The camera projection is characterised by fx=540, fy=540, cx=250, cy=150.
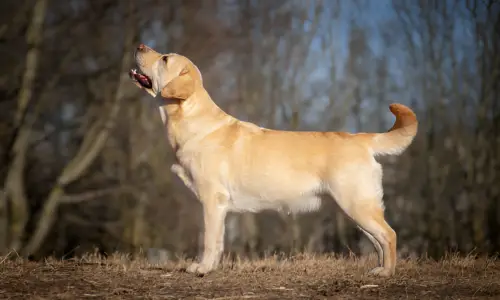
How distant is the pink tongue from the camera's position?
5.52 m

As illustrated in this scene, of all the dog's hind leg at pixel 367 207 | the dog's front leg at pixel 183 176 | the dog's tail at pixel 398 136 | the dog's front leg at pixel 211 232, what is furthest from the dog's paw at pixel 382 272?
the dog's front leg at pixel 183 176

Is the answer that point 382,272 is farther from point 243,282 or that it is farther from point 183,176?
point 183,176

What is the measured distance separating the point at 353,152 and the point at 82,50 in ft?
20.9

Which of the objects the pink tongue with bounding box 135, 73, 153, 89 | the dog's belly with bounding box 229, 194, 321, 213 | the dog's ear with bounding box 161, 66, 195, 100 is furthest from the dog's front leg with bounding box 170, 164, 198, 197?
the pink tongue with bounding box 135, 73, 153, 89

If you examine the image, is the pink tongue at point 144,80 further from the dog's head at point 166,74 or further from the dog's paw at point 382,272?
the dog's paw at point 382,272

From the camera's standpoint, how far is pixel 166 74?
545 centimetres

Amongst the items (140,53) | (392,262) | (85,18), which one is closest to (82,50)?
(85,18)

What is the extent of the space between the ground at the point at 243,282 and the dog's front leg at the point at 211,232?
112 mm

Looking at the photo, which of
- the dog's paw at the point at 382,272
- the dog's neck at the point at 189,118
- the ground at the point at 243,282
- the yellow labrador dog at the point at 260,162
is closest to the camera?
the ground at the point at 243,282

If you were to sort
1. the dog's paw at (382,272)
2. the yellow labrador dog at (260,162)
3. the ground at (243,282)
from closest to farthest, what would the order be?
1. the ground at (243,282)
2. the dog's paw at (382,272)
3. the yellow labrador dog at (260,162)

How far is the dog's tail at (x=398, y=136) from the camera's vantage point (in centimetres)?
524

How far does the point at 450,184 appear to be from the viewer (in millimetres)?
9648

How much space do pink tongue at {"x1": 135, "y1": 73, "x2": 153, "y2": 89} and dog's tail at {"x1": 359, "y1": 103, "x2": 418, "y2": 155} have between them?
88.5 inches

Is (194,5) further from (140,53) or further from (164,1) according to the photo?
(140,53)
